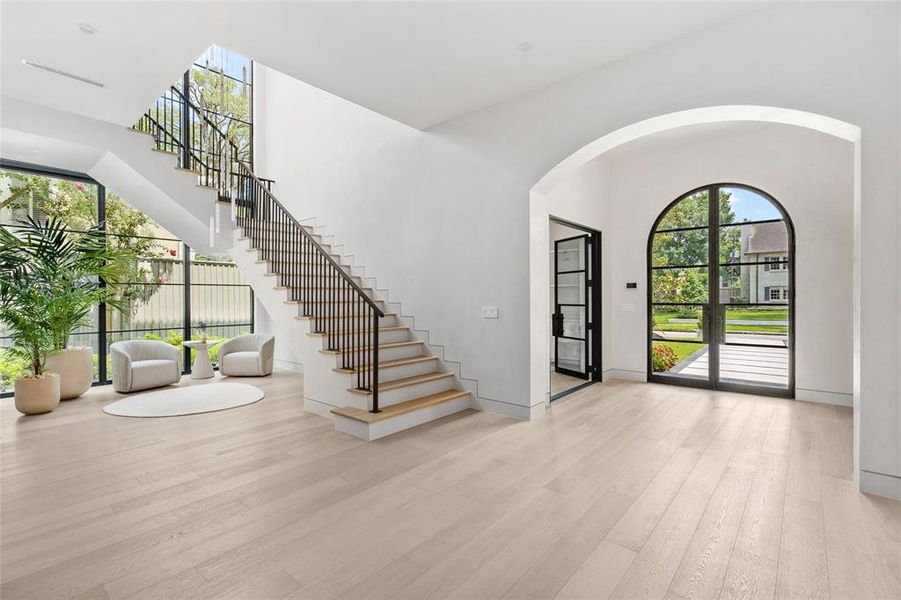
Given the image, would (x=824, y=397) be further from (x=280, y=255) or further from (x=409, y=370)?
(x=280, y=255)

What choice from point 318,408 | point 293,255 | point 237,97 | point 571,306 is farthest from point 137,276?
point 571,306

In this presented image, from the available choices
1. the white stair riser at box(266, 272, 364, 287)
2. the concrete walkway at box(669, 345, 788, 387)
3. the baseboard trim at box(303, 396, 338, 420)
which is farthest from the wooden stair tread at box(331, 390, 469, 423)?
the concrete walkway at box(669, 345, 788, 387)

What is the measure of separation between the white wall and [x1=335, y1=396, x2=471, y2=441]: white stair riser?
0.59 m

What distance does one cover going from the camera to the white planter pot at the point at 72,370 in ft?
16.9

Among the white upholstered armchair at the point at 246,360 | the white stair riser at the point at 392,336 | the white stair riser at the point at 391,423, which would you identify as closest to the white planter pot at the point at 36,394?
the white upholstered armchair at the point at 246,360

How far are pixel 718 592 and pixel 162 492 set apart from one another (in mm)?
3121

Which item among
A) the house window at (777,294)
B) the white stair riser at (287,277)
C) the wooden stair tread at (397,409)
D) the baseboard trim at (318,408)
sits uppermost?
the white stair riser at (287,277)

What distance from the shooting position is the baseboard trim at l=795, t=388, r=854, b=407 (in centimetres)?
477

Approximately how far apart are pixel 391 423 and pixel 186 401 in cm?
285

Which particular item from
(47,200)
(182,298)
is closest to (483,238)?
(182,298)

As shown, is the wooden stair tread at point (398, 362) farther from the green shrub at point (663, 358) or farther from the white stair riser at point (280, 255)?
the green shrub at point (663, 358)

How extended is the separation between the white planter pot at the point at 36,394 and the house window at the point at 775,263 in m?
8.60

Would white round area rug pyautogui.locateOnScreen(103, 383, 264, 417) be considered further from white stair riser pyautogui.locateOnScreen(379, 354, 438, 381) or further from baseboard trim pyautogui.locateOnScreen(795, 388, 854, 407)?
baseboard trim pyautogui.locateOnScreen(795, 388, 854, 407)

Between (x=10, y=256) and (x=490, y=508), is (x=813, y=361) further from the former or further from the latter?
(x=10, y=256)
